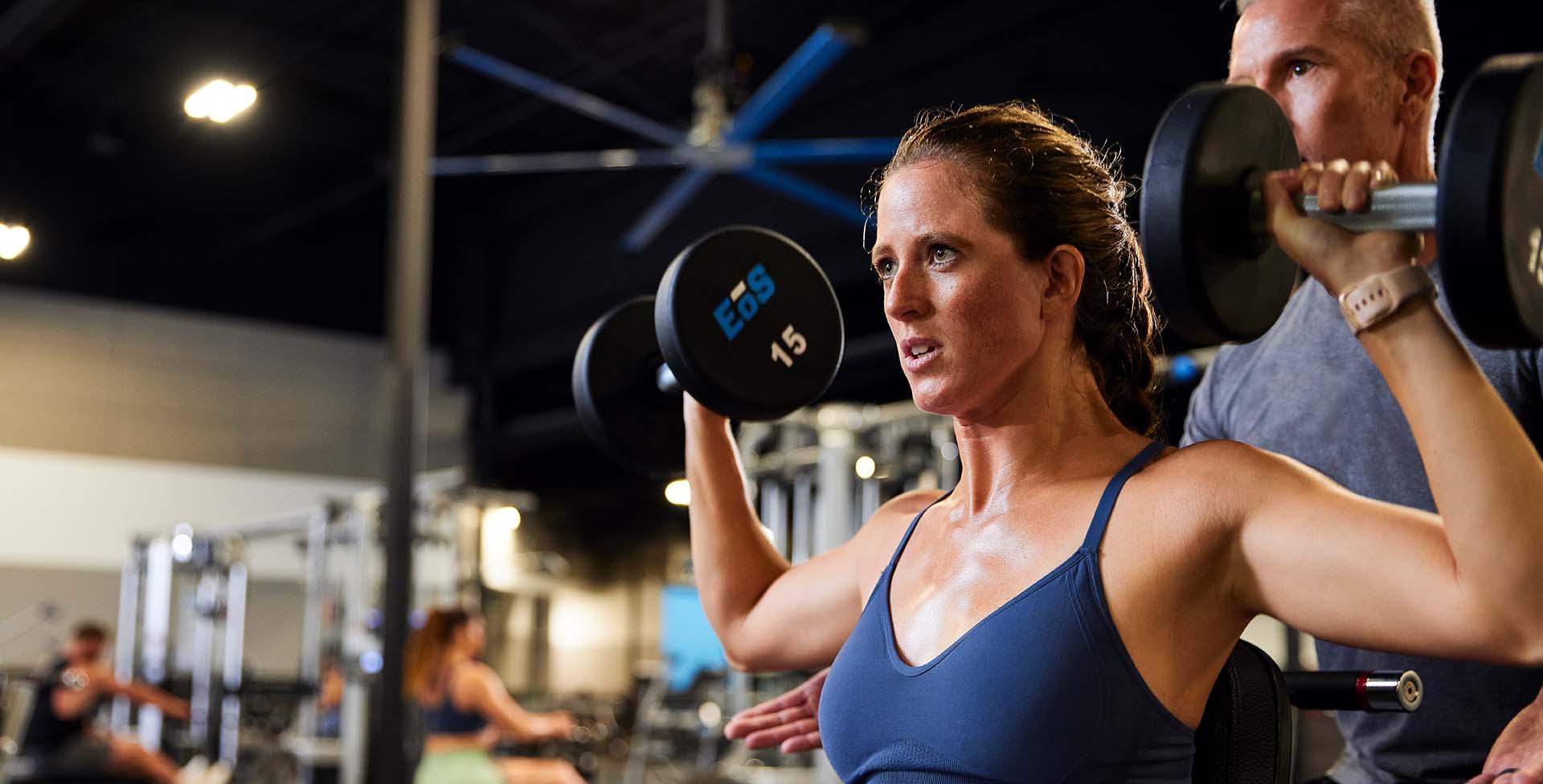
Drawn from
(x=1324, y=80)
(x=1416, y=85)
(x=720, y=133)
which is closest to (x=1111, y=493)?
(x=1324, y=80)

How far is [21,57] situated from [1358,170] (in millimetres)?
8159

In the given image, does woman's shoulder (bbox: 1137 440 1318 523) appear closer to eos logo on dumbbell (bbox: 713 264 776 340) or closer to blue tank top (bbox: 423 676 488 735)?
eos logo on dumbbell (bbox: 713 264 776 340)

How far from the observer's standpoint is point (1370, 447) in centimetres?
156

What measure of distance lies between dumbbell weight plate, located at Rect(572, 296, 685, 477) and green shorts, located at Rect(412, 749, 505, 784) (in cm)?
416

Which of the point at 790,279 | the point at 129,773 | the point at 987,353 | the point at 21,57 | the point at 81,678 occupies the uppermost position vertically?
the point at 21,57

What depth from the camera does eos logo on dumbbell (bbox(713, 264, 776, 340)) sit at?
1.50 meters

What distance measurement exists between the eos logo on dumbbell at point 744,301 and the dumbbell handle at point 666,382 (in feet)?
0.59

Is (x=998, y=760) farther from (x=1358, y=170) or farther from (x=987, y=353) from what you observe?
(x=1358, y=170)

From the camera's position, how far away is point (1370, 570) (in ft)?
3.37

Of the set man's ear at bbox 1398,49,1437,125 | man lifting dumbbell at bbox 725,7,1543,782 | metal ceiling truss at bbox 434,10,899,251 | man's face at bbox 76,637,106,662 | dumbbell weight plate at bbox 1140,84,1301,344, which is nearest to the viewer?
dumbbell weight plate at bbox 1140,84,1301,344

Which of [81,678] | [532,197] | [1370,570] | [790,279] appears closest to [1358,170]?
[1370,570]

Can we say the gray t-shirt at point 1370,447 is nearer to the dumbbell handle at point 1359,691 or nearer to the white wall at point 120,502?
the dumbbell handle at point 1359,691

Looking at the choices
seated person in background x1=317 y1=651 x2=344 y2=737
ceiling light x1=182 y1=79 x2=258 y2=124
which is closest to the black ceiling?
seated person in background x1=317 y1=651 x2=344 y2=737

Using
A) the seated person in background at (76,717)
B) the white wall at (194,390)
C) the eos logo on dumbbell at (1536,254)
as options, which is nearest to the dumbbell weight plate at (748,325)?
the eos logo on dumbbell at (1536,254)
